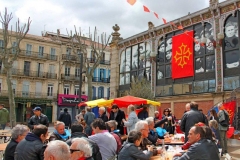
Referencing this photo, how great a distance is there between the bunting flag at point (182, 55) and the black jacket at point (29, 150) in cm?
1651

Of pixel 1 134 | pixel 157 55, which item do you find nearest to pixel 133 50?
pixel 157 55

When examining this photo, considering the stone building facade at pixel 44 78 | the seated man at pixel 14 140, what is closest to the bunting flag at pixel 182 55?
the seated man at pixel 14 140

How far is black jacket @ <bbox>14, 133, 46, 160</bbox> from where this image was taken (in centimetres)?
380

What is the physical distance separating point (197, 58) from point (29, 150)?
16839 millimetres

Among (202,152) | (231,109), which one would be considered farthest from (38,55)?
(202,152)

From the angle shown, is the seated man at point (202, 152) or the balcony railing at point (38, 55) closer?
the seated man at point (202, 152)

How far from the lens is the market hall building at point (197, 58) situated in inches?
667

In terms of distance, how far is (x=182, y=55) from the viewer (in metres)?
19.7

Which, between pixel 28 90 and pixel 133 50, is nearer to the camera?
pixel 133 50

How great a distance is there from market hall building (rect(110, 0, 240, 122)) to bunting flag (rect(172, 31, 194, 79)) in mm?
209

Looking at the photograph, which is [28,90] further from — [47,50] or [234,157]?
[234,157]

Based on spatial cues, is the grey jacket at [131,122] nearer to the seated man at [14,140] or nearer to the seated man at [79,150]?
the seated man at [14,140]

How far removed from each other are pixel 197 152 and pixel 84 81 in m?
38.9

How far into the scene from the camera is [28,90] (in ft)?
124
